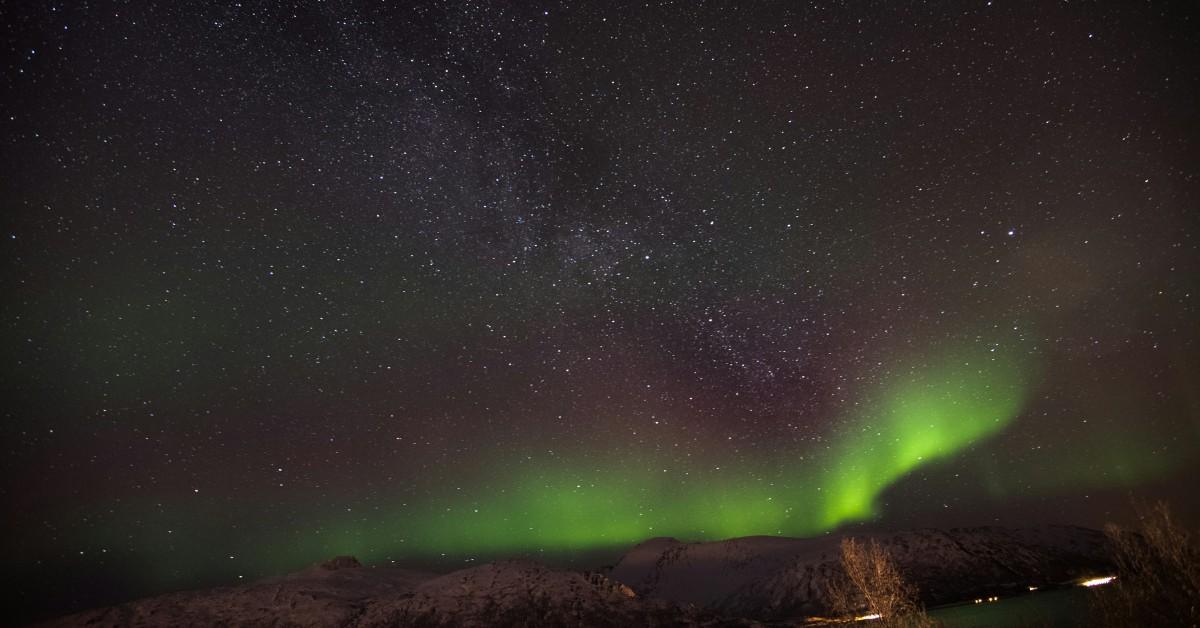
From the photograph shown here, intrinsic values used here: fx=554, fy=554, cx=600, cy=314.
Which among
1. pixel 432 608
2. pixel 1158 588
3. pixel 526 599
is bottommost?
pixel 526 599

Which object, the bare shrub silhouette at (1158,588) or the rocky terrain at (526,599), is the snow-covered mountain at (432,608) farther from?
the bare shrub silhouette at (1158,588)

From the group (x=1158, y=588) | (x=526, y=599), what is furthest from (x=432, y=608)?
(x=1158, y=588)

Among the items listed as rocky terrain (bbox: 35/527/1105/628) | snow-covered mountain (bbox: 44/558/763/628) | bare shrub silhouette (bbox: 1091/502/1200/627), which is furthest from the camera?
rocky terrain (bbox: 35/527/1105/628)

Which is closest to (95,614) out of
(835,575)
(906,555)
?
(835,575)

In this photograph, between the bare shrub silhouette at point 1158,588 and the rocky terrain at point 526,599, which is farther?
the rocky terrain at point 526,599

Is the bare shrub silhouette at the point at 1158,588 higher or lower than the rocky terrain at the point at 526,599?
higher

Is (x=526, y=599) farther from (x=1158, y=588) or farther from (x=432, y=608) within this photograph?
(x=1158, y=588)

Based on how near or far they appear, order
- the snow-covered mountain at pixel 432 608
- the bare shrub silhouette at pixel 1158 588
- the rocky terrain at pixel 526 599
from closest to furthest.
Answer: the bare shrub silhouette at pixel 1158 588
the snow-covered mountain at pixel 432 608
the rocky terrain at pixel 526 599

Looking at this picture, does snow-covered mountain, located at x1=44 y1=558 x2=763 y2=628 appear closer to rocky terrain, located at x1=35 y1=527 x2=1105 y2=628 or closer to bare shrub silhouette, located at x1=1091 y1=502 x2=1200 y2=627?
rocky terrain, located at x1=35 y1=527 x2=1105 y2=628

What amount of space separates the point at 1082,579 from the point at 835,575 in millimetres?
66834

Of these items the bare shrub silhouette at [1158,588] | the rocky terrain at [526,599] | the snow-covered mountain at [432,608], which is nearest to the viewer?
the bare shrub silhouette at [1158,588]

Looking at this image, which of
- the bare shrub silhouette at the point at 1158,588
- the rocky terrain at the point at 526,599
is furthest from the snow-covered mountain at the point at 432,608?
the bare shrub silhouette at the point at 1158,588

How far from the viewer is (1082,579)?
159500 mm

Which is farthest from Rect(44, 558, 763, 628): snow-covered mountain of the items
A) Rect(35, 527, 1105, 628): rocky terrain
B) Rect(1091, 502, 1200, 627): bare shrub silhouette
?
Rect(1091, 502, 1200, 627): bare shrub silhouette
